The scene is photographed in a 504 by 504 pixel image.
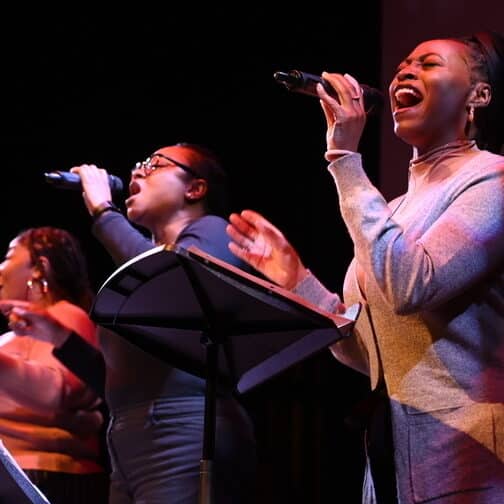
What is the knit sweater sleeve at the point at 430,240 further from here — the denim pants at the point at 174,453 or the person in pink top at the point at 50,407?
the person in pink top at the point at 50,407

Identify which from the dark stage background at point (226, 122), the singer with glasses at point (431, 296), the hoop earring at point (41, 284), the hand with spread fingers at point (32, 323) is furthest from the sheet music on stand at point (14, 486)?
the dark stage background at point (226, 122)

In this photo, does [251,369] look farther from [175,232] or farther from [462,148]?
[175,232]

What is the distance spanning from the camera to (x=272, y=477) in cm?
380

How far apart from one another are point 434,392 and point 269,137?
2.58m

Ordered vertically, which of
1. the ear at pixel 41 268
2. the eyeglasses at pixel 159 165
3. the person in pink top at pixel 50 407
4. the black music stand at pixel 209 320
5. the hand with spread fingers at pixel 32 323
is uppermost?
the eyeglasses at pixel 159 165

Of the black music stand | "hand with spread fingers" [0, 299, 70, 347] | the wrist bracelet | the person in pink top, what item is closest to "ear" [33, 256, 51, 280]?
the person in pink top

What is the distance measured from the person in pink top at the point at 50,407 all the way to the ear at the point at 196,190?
56 centimetres

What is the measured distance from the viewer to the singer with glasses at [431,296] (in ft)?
5.04

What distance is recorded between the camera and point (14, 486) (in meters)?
1.61

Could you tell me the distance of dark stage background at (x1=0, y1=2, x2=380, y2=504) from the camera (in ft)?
12.5

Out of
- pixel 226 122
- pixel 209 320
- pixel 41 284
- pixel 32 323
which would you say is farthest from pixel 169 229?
pixel 226 122

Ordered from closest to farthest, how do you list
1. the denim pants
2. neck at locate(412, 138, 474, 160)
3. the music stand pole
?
the music stand pole
neck at locate(412, 138, 474, 160)
the denim pants

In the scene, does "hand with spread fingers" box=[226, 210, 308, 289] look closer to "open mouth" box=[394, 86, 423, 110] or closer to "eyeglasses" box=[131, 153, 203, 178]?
"open mouth" box=[394, 86, 423, 110]

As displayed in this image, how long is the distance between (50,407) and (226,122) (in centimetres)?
162
